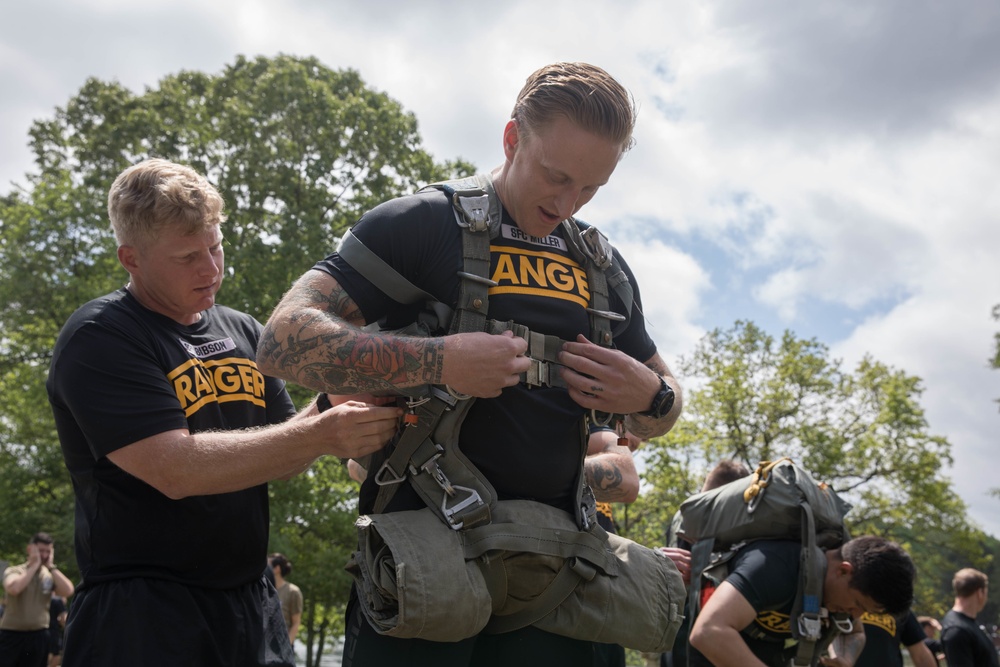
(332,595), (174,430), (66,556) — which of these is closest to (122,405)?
(174,430)

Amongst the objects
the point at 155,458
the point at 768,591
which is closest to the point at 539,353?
the point at 155,458

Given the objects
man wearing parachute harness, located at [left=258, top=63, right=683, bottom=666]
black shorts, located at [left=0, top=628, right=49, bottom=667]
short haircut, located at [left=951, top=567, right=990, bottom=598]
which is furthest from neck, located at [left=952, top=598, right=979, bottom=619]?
black shorts, located at [left=0, top=628, right=49, bottom=667]

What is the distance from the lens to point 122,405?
3.20 m

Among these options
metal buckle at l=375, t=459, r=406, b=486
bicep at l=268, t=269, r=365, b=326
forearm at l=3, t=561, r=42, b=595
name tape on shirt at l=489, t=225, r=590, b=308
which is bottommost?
forearm at l=3, t=561, r=42, b=595

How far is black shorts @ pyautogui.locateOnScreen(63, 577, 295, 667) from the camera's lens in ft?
10.4

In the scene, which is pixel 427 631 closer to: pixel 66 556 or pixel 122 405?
pixel 122 405

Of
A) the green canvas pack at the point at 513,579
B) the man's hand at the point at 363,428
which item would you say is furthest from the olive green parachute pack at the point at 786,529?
the man's hand at the point at 363,428

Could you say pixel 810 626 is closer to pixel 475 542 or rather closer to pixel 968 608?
pixel 475 542

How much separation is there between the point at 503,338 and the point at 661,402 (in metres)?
0.77

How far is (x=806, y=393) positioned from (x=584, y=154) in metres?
34.9

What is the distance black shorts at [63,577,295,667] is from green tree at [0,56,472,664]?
2052 cm

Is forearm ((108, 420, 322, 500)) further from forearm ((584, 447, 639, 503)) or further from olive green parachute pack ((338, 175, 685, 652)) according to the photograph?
forearm ((584, 447, 639, 503))

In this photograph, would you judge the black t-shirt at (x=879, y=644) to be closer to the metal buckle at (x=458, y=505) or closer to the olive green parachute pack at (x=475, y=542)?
the olive green parachute pack at (x=475, y=542)

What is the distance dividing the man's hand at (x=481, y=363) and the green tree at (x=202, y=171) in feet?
70.2
